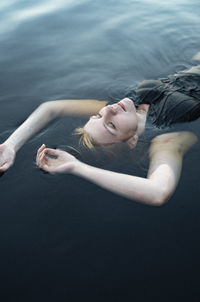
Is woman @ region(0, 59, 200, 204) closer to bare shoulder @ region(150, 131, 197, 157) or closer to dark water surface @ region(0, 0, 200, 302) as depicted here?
bare shoulder @ region(150, 131, 197, 157)

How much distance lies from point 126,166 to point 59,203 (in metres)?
0.66

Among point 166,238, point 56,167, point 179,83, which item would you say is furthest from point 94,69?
point 166,238

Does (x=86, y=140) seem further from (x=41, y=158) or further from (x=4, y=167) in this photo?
(x=4, y=167)

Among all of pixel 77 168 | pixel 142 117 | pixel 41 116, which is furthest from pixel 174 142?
pixel 41 116

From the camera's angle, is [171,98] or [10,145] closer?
[10,145]

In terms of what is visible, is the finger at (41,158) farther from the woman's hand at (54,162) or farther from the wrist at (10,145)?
the wrist at (10,145)

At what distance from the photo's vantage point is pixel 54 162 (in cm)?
238

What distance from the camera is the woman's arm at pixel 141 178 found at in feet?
6.98

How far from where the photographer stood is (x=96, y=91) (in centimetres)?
374

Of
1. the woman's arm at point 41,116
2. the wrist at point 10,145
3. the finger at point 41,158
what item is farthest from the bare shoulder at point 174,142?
the wrist at point 10,145

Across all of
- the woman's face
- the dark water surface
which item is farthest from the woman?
the dark water surface

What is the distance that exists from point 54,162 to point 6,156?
45 cm

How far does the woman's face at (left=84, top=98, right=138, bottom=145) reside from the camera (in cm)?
267

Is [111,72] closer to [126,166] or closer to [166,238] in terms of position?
[126,166]
